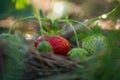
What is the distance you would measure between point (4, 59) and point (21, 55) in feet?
0.10

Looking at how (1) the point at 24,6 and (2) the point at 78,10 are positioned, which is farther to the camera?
(2) the point at 78,10

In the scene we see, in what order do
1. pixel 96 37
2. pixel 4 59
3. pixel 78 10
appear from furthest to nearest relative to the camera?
1. pixel 78 10
2. pixel 96 37
3. pixel 4 59

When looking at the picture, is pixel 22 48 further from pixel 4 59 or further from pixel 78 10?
pixel 78 10

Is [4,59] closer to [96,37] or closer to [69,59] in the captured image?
[69,59]

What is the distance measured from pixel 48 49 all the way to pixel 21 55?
241mm

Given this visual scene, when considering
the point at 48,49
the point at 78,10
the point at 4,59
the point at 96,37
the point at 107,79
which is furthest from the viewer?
the point at 78,10

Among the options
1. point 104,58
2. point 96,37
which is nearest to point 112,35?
point 104,58

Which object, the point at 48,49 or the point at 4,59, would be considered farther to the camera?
the point at 48,49

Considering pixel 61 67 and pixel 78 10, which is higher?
pixel 61 67

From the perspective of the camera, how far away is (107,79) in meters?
0.61

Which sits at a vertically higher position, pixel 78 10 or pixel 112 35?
pixel 112 35

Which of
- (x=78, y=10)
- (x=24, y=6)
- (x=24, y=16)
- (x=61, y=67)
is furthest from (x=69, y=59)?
(x=78, y=10)

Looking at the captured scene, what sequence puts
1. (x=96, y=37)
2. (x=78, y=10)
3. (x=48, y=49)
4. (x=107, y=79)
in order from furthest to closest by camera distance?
(x=78, y=10), (x=96, y=37), (x=48, y=49), (x=107, y=79)

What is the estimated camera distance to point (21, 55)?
0.77 meters
